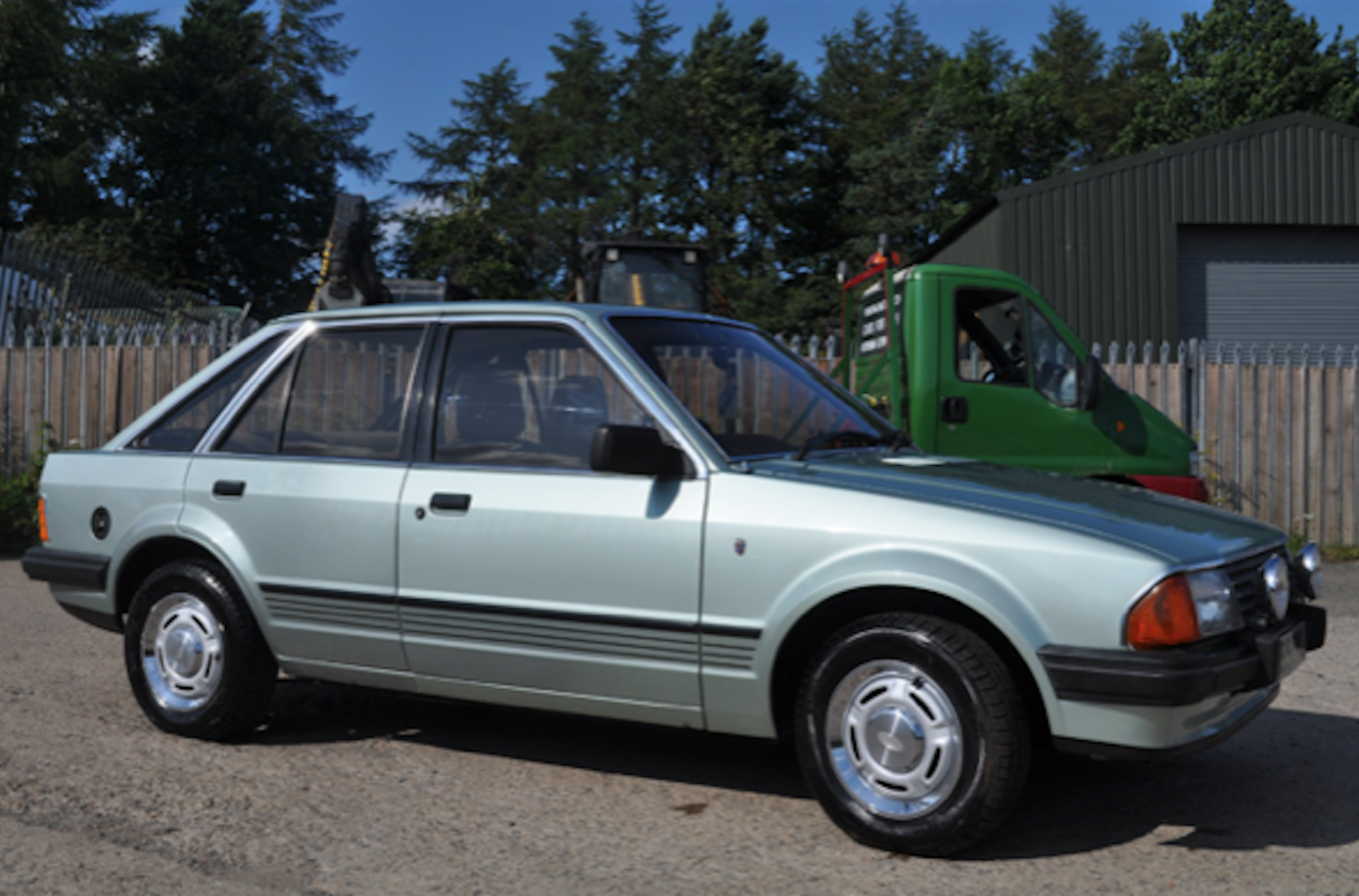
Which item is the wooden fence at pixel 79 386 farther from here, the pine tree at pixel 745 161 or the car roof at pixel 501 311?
the pine tree at pixel 745 161

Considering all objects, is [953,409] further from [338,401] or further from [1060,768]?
[338,401]

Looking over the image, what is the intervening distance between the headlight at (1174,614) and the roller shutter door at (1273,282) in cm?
2208

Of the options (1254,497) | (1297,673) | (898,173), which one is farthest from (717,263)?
(1297,673)

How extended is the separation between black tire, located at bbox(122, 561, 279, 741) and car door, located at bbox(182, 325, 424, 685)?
0.14 meters

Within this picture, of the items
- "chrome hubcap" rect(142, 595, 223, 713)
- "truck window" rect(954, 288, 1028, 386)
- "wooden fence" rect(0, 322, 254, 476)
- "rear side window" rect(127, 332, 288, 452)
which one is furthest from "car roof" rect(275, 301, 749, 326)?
"wooden fence" rect(0, 322, 254, 476)

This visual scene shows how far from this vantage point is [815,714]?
13.0ft

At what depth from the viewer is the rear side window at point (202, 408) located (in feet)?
17.4

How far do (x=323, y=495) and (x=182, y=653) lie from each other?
0.93 meters

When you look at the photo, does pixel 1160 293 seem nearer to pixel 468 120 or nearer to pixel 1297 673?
pixel 1297 673

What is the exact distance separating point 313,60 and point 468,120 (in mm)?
7967

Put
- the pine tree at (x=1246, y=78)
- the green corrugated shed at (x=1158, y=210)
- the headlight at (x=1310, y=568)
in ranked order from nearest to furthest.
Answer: the headlight at (x=1310, y=568) < the green corrugated shed at (x=1158, y=210) < the pine tree at (x=1246, y=78)

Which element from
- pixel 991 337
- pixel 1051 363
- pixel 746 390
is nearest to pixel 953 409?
pixel 991 337

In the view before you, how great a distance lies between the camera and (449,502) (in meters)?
4.57

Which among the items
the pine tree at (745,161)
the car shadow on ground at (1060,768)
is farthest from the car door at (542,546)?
the pine tree at (745,161)
